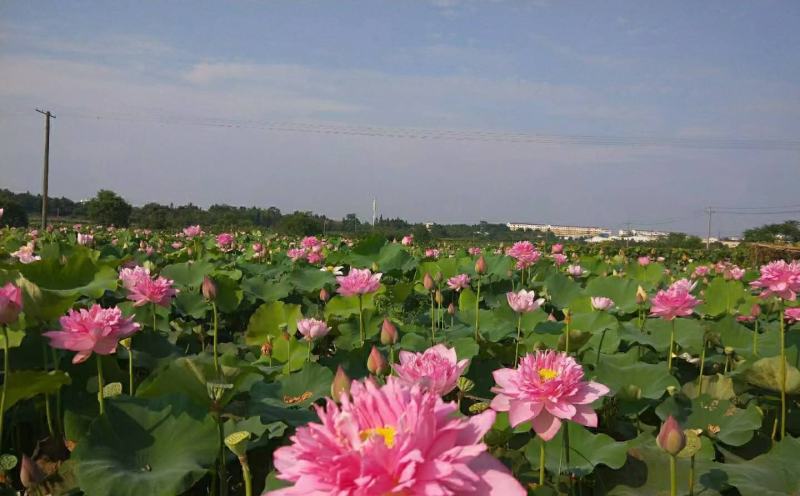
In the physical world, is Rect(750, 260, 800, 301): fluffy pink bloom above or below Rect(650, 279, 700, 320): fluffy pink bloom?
above

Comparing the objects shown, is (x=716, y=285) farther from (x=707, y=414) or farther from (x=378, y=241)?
(x=378, y=241)

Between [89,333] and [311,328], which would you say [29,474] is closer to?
[89,333]

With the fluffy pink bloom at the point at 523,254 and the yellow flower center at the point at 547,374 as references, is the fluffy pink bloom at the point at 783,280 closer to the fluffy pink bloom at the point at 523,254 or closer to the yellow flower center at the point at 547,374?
the yellow flower center at the point at 547,374

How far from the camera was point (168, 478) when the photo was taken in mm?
1052

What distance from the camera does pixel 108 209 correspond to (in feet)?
99.2

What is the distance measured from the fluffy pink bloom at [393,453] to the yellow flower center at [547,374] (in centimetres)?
37

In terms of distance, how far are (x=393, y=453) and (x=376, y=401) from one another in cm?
7

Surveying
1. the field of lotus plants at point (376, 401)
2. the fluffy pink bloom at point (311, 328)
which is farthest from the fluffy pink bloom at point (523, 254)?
the fluffy pink bloom at point (311, 328)

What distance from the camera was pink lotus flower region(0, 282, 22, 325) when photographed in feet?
3.92

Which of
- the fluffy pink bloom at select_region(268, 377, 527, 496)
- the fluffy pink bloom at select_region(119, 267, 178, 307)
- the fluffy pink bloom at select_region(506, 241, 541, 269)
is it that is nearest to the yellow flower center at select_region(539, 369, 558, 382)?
the fluffy pink bloom at select_region(268, 377, 527, 496)

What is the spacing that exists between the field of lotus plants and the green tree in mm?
30136

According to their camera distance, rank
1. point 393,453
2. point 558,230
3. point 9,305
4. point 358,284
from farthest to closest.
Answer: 1. point 558,230
2. point 358,284
3. point 9,305
4. point 393,453

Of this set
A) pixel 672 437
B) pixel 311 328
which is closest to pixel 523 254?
pixel 311 328

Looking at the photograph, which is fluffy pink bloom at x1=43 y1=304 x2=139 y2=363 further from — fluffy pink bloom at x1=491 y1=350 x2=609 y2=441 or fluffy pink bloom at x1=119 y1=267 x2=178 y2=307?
fluffy pink bloom at x1=491 y1=350 x2=609 y2=441
